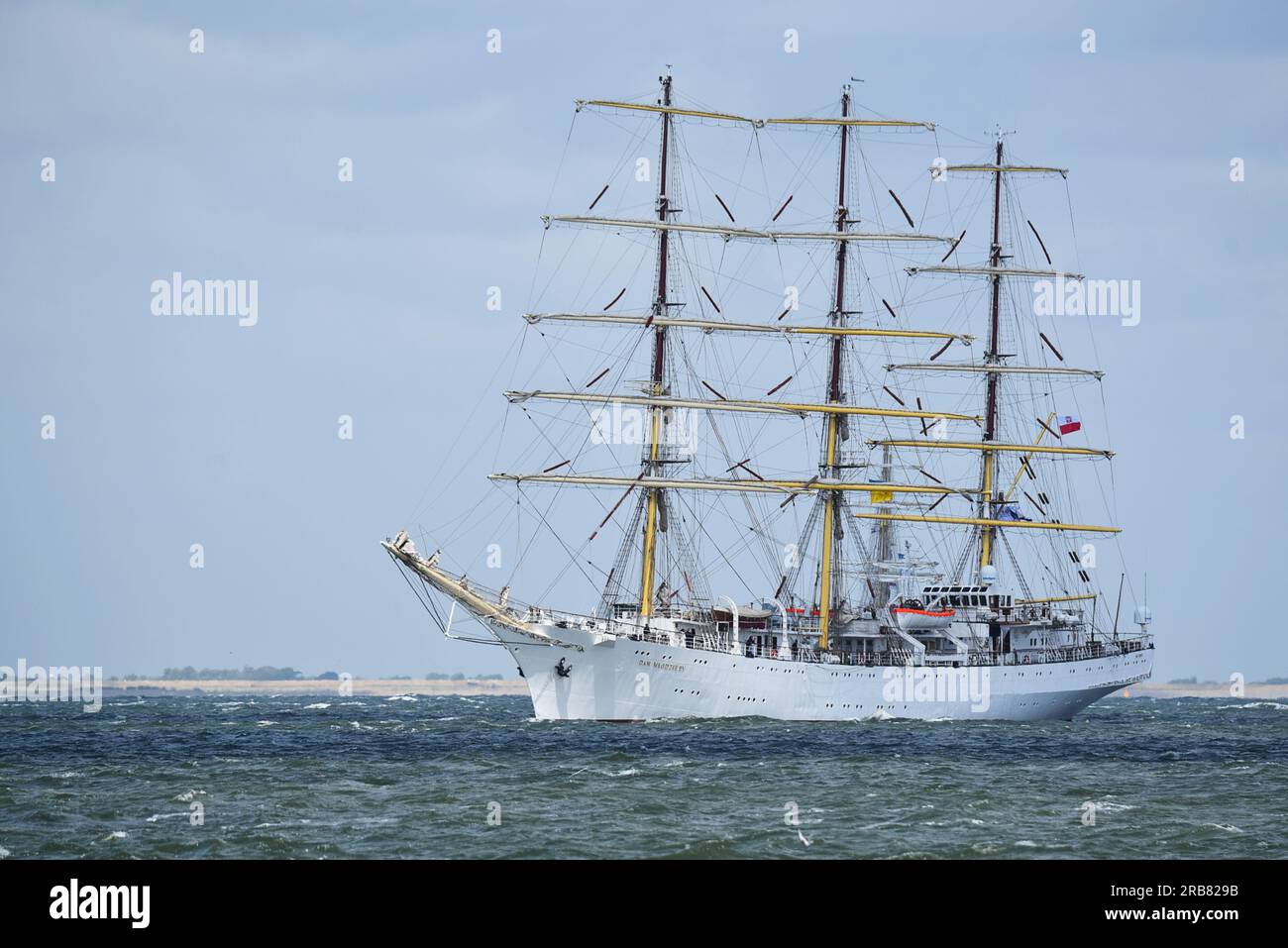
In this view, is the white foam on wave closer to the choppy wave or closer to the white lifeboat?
the choppy wave

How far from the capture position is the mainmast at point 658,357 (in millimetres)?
81125

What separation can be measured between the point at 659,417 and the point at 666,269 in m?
7.21

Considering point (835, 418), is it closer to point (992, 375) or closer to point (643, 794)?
point (992, 375)

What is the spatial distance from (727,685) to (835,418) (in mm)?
18700

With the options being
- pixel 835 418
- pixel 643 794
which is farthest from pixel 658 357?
pixel 643 794

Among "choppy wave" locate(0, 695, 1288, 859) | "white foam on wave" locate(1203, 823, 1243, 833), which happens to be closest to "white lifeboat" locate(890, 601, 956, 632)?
"choppy wave" locate(0, 695, 1288, 859)

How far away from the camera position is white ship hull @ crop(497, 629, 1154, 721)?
249 feet

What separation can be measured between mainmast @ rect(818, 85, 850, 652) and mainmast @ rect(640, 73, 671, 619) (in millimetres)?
11601

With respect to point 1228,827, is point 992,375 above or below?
above

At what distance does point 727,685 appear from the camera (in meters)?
78.3

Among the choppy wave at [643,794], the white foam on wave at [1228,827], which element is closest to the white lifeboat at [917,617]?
the choppy wave at [643,794]
